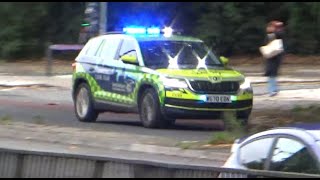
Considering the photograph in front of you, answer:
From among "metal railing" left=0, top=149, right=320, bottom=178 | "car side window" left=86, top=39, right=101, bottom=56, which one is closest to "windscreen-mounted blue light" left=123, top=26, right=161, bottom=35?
"car side window" left=86, top=39, right=101, bottom=56

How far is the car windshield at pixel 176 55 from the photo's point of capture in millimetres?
16000

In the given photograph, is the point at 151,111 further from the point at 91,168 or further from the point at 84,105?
the point at 91,168

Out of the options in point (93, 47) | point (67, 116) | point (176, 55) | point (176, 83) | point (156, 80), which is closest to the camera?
point (176, 83)

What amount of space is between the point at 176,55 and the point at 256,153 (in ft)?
27.8

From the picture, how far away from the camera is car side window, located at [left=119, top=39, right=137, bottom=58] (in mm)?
16453

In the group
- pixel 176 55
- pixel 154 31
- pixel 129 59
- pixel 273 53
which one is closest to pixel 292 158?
pixel 176 55

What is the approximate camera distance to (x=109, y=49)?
17.1 metres

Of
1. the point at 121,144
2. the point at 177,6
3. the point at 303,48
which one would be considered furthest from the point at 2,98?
the point at 177,6

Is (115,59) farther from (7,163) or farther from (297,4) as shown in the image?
(297,4)

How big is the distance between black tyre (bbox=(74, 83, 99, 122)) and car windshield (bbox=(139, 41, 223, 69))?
6.05 ft

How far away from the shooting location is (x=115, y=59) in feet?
55.2

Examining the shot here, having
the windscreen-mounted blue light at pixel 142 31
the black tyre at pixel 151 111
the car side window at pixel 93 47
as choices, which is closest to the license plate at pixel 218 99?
the black tyre at pixel 151 111

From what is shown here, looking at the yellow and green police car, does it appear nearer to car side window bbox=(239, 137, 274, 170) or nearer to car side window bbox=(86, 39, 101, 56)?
car side window bbox=(86, 39, 101, 56)

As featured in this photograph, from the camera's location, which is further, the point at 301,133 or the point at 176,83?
the point at 176,83
